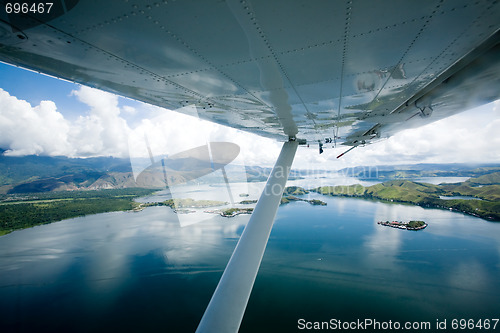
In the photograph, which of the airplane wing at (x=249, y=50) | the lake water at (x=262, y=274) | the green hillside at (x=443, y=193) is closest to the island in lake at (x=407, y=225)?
the lake water at (x=262, y=274)

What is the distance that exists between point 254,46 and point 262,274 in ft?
75.6

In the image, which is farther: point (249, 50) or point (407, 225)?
point (407, 225)

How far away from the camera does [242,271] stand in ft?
11.1

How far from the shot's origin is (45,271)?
22438mm

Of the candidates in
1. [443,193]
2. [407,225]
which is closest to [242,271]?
[407,225]

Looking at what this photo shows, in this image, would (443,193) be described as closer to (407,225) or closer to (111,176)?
(407,225)

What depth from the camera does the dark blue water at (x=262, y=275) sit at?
1555 cm

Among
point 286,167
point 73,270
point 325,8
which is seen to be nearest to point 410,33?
point 325,8

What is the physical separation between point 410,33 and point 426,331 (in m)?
21.3

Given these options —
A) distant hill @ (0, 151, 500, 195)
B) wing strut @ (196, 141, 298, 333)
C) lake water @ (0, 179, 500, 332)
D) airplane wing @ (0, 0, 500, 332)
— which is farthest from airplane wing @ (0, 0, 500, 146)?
distant hill @ (0, 151, 500, 195)

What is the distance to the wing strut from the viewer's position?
2.85 meters

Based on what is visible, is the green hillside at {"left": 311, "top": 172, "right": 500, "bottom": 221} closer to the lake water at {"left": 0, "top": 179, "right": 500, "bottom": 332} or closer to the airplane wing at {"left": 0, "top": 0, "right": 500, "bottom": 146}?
the lake water at {"left": 0, "top": 179, "right": 500, "bottom": 332}

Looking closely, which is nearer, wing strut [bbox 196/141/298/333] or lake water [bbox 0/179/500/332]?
wing strut [bbox 196/141/298/333]

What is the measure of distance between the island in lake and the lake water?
97 centimetres
